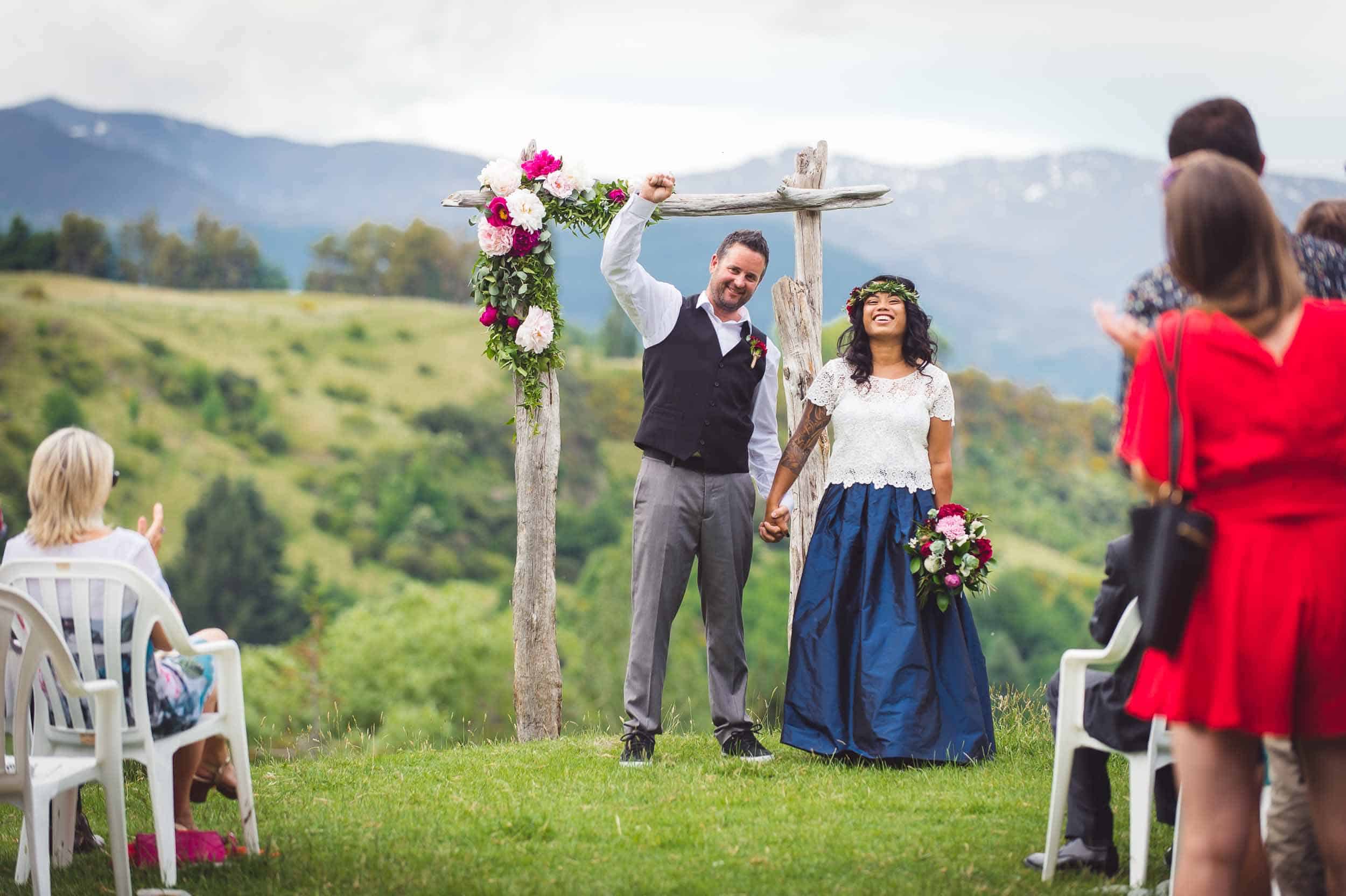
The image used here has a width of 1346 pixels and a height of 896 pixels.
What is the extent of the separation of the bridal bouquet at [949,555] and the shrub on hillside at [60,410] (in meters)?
55.7

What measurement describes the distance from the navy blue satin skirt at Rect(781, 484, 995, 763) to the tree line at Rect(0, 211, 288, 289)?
73564 millimetres

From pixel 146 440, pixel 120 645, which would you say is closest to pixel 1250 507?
pixel 120 645

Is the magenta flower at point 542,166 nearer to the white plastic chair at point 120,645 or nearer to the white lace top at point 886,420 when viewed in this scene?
the white lace top at point 886,420

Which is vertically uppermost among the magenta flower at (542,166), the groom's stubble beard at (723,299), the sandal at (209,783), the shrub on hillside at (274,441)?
the magenta flower at (542,166)

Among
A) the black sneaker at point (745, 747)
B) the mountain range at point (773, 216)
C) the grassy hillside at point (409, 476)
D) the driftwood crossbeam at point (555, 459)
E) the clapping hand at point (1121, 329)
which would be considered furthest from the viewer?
the mountain range at point (773, 216)

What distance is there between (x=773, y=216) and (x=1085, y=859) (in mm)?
76501

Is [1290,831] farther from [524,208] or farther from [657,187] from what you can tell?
[524,208]

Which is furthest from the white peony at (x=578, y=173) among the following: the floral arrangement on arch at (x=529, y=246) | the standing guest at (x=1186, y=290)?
the standing guest at (x=1186, y=290)

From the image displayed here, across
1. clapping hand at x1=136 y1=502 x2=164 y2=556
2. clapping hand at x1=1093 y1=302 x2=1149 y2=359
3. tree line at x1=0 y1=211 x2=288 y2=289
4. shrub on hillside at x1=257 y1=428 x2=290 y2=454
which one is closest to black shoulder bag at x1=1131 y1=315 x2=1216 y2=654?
clapping hand at x1=1093 y1=302 x2=1149 y2=359

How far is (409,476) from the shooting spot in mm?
55562

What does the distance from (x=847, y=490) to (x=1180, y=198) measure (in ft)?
10.6

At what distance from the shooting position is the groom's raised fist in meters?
4.82

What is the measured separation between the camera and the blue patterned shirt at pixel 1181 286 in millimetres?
2812

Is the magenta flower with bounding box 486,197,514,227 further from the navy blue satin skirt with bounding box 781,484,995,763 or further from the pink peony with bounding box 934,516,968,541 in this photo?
the pink peony with bounding box 934,516,968,541
